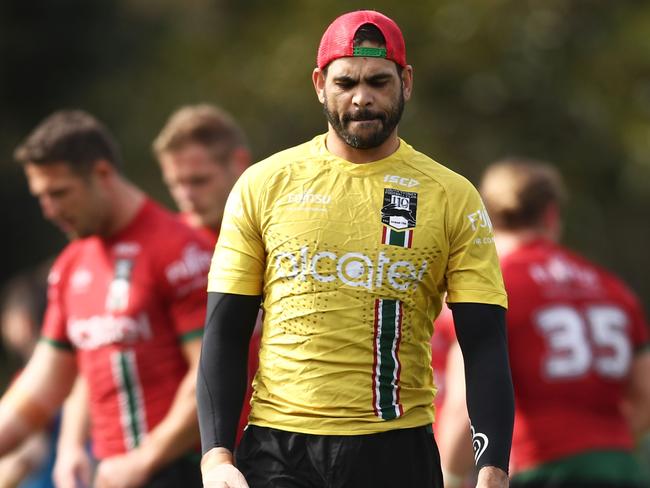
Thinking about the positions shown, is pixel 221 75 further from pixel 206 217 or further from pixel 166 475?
pixel 166 475

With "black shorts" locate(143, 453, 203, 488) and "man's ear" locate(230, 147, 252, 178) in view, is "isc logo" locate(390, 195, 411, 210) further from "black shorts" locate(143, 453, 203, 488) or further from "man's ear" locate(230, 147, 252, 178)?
"man's ear" locate(230, 147, 252, 178)

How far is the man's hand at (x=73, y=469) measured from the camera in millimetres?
6570

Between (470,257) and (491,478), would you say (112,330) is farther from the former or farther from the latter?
(491,478)

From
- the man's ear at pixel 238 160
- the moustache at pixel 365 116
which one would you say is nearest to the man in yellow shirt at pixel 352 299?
the moustache at pixel 365 116

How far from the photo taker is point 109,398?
5.93 m

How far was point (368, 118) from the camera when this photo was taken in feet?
13.7

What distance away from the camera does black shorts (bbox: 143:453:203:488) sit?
583 cm

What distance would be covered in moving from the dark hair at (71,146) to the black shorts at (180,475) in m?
1.31

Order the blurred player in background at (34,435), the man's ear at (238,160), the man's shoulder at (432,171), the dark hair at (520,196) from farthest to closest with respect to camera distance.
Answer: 1. the blurred player in background at (34,435)
2. the man's ear at (238,160)
3. the dark hair at (520,196)
4. the man's shoulder at (432,171)

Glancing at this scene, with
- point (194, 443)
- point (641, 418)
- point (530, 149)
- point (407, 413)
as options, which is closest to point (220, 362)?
point (407, 413)

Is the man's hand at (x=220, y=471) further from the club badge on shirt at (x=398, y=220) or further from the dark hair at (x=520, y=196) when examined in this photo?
the dark hair at (x=520, y=196)

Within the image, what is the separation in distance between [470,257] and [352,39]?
737mm

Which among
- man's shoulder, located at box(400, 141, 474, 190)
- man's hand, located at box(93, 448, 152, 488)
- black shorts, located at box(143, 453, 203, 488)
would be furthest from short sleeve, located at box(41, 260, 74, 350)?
man's shoulder, located at box(400, 141, 474, 190)

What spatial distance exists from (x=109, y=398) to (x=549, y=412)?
6.76ft
